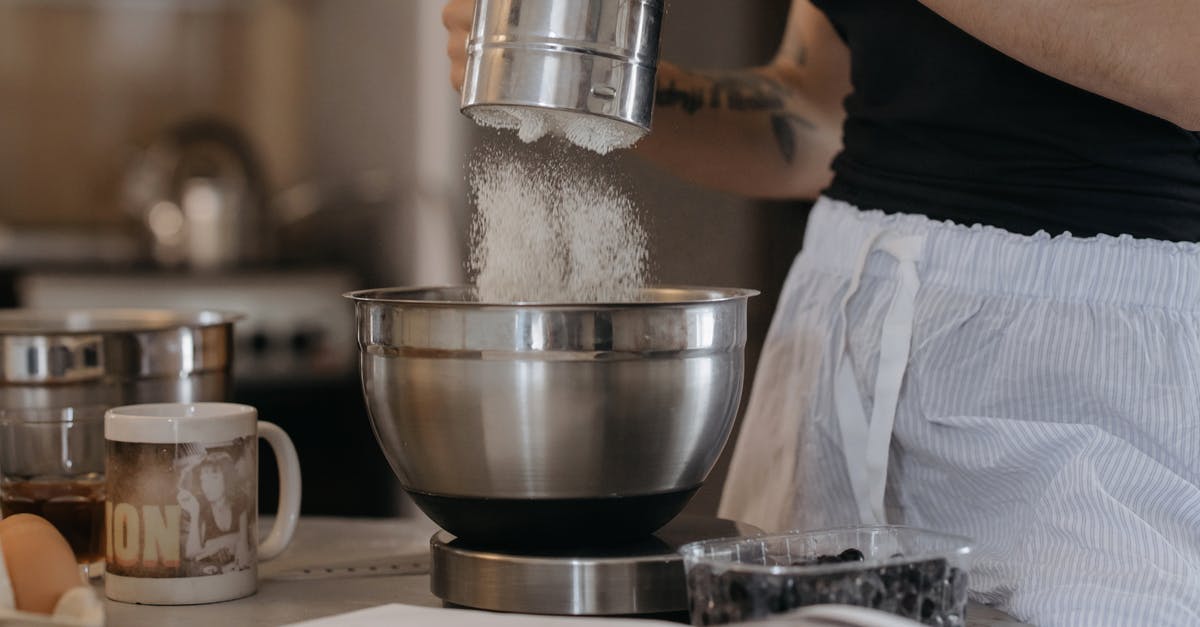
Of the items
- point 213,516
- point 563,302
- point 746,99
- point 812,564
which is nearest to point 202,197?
point 746,99

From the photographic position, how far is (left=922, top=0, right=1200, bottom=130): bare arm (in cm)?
80

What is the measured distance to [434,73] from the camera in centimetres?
297

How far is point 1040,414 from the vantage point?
922mm

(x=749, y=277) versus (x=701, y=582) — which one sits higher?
(x=749, y=277)

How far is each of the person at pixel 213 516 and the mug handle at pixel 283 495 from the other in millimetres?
62

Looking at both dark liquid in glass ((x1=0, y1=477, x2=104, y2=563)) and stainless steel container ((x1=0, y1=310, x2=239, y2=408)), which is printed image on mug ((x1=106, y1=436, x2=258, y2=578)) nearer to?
dark liquid in glass ((x1=0, y1=477, x2=104, y2=563))

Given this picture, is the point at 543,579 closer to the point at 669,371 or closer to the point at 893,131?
the point at 669,371

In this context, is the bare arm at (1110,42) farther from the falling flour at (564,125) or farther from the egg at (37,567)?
the egg at (37,567)

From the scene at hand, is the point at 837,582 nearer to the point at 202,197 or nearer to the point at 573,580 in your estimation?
Result: the point at 573,580

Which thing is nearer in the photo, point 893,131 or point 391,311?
point 391,311

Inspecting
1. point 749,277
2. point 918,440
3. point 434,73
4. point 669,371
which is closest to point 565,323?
point 669,371

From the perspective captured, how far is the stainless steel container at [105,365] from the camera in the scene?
3.20 feet

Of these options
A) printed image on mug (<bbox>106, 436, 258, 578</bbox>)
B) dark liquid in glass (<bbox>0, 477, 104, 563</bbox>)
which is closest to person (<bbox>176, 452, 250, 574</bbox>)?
printed image on mug (<bbox>106, 436, 258, 578</bbox>)

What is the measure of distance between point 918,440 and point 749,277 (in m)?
0.85
